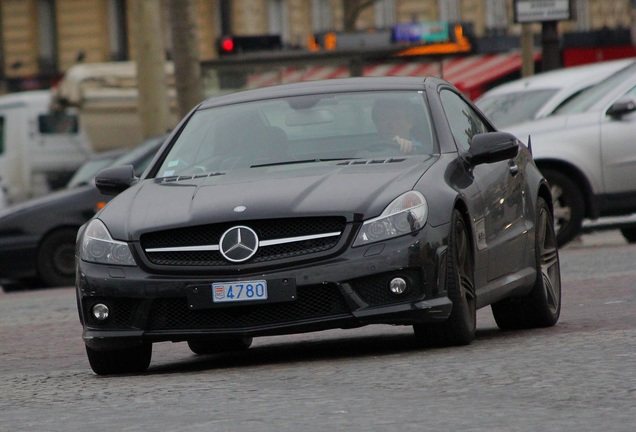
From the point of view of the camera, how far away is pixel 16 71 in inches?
1994

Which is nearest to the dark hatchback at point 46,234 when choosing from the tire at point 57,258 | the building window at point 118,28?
the tire at point 57,258

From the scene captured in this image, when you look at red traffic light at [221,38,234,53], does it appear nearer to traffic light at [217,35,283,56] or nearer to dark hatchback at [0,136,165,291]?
traffic light at [217,35,283,56]

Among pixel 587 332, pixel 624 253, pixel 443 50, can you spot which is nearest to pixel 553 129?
pixel 624 253

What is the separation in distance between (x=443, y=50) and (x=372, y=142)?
2739 centimetres

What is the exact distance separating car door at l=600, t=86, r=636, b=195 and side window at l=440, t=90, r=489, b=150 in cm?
679

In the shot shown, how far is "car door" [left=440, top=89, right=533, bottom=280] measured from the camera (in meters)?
8.87

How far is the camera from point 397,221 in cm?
797

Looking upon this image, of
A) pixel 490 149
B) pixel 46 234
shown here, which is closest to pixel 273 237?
pixel 490 149

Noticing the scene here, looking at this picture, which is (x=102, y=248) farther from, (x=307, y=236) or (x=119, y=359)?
(x=307, y=236)

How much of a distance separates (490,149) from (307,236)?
1332mm

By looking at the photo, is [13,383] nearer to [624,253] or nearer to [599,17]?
[624,253]

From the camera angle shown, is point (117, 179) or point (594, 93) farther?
point (594, 93)

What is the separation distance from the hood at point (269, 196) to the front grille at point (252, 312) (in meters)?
0.34

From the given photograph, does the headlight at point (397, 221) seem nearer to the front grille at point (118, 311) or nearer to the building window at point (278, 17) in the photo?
the front grille at point (118, 311)
